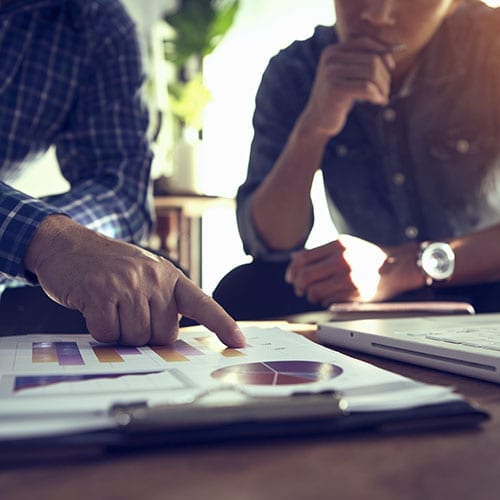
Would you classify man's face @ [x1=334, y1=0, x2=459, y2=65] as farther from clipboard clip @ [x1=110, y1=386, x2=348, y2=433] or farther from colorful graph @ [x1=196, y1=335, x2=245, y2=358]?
clipboard clip @ [x1=110, y1=386, x2=348, y2=433]

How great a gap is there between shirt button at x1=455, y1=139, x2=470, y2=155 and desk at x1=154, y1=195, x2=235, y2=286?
100cm

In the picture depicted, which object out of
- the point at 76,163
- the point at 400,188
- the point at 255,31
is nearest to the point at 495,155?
the point at 400,188

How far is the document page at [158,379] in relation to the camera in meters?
0.28

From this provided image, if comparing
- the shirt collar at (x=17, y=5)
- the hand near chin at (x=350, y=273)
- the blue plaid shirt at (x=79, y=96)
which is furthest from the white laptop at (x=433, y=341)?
the shirt collar at (x=17, y=5)

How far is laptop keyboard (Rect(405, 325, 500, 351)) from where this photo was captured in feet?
1.51

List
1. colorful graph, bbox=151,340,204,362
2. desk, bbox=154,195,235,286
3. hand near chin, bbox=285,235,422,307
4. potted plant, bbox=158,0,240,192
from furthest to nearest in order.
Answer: potted plant, bbox=158,0,240,192, desk, bbox=154,195,235,286, hand near chin, bbox=285,235,422,307, colorful graph, bbox=151,340,204,362

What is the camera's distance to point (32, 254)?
Result: 1.97 ft

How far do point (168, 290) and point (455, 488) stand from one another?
12.3 inches

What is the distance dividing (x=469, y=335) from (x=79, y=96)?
104cm

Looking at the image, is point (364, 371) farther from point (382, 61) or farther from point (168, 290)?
point (382, 61)

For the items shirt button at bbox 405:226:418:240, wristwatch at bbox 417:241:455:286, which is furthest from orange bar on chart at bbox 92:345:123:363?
shirt button at bbox 405:226:418:240

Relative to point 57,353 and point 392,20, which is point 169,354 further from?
point 392,20

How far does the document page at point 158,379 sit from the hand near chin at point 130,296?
0.05 feet

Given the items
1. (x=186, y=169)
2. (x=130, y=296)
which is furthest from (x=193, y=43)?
(x=130, y=296)
